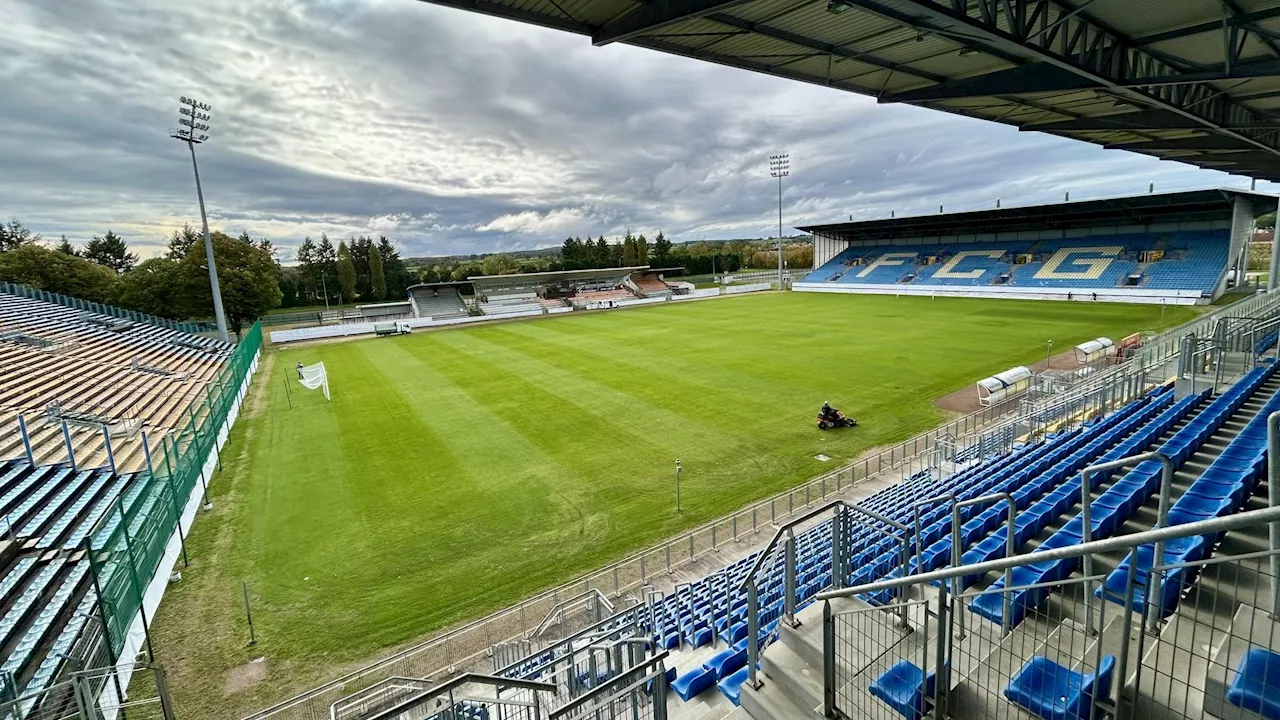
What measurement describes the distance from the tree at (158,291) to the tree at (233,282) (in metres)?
0.40

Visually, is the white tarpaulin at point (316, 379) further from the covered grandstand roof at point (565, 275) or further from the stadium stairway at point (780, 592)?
the covered grandstand roof at point (565, 275)

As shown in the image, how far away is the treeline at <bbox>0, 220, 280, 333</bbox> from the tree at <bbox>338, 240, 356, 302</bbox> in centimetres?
3069

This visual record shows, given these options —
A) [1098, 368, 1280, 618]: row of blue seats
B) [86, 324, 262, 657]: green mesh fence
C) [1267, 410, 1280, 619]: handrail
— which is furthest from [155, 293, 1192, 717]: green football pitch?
[1267, 410, 1280, 619]: handrail

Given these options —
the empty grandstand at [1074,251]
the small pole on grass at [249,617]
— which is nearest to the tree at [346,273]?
the empty grandstand at [1074,251]

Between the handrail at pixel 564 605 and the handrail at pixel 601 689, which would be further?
the handrail at pixel 564 605

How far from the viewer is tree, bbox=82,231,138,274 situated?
72.1 m

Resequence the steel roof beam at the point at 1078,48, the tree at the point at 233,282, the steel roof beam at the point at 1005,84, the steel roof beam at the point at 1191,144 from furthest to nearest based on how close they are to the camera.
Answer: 1. the tree at the point at 233,282
2. the steel roof beam at the point at 1191,144
3. the steel roof beam at the point at 1005,84
4. the steel roof beam at the point at 1078,48

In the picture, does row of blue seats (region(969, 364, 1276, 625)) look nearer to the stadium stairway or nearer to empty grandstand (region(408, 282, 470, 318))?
the stadium stairway

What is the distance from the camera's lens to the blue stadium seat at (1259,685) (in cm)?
224

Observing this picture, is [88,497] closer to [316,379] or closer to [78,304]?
[316,379]

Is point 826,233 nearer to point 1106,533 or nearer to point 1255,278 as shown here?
point 1255,278

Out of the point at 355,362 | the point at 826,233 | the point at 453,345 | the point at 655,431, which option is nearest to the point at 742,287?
the point at 826,233

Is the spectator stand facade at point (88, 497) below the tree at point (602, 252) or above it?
below

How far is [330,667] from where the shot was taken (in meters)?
8.02
